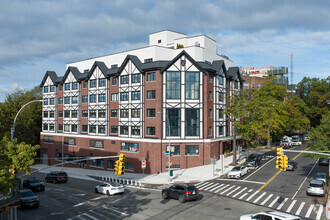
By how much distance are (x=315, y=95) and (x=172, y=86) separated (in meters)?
54.8

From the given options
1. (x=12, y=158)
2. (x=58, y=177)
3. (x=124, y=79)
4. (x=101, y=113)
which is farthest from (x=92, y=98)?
(x=12, y=158)

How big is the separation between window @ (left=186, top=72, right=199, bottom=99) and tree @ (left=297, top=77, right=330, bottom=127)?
166 ft

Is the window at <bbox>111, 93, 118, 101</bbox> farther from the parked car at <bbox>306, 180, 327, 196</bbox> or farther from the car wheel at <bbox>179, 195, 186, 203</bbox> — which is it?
the parked car at <bbox>306, 180, 327, 196</bbox>

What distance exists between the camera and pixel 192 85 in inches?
1989

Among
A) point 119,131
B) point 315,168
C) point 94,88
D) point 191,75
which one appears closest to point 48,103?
point 94,88

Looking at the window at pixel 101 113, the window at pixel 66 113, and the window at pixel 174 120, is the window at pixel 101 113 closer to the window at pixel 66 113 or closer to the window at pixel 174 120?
the window at pixel 66 113

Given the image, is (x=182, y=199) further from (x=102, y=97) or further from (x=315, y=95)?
(x=315, y=95)

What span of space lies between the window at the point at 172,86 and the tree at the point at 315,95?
175ft

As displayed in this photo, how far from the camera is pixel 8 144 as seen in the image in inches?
766

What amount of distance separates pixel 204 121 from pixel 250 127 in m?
8.24

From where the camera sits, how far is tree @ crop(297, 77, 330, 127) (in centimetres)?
8319

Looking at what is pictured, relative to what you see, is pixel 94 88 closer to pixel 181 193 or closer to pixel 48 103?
pixel 48 103

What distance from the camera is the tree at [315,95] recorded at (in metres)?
83.2

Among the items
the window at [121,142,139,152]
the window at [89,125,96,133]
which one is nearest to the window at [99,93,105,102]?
the window at [89,125,96,133]
